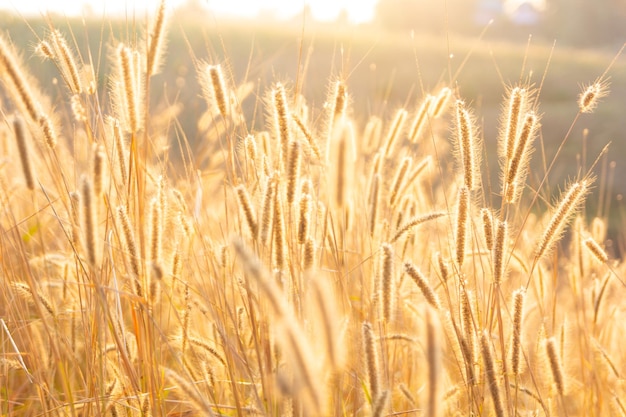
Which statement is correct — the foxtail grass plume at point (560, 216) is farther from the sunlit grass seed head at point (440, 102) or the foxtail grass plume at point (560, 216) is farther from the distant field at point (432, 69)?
the distant field at point (432, 69)

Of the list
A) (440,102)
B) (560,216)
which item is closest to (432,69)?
(440,102)

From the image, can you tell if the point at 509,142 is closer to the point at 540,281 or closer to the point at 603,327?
the point at 540,281

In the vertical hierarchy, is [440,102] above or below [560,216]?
above

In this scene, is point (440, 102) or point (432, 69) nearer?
point (440, 102)

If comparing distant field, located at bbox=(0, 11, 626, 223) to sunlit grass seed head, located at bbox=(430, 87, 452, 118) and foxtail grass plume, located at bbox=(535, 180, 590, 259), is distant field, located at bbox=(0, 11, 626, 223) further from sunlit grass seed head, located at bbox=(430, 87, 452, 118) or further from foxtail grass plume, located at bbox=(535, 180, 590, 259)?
foxtail grass plume, located at bbox=(535, 180, 590, 259)

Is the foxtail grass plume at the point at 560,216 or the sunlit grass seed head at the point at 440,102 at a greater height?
the sunlit grass seed head at the point at 440,102

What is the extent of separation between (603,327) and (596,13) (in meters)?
36.0

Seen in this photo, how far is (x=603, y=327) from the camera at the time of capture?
313cm

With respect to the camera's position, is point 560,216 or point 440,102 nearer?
point 560,216

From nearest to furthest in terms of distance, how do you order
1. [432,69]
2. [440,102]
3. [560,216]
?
[560,216], [440,102], [432,69]

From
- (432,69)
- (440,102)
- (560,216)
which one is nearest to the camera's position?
(560,216)

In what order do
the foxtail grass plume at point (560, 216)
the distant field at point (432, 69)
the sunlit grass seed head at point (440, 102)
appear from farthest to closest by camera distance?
the distant field at point (432, 69) < the sunlit grass seed head at point (440, 102) < the foxtail grass plume at point (560, 216)

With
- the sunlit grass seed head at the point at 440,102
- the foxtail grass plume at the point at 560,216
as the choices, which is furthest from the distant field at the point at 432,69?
the foxtail grass plume at the point at 560,216

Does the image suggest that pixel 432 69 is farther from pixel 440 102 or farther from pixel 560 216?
pixel 560 216
